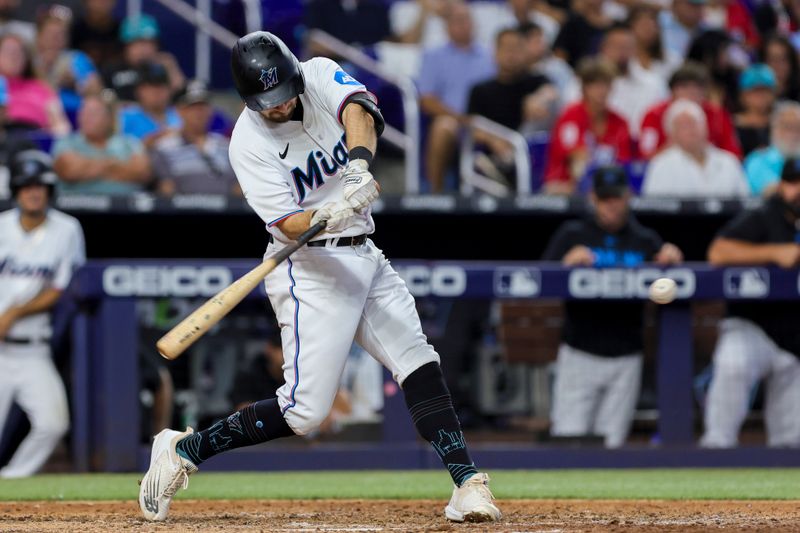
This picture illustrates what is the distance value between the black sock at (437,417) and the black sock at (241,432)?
459 mm

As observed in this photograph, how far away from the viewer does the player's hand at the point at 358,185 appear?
4.22 m

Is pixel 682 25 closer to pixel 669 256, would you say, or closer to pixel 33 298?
pixel 669 256

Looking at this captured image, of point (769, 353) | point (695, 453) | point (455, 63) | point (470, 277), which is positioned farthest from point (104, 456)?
point (455, 63)

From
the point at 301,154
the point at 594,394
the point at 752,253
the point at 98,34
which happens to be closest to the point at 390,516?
the point at 301,154

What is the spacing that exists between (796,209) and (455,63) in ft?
11.1

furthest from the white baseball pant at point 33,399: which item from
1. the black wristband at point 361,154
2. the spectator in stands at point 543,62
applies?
the spectator in stands at point 543,62

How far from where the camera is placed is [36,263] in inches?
277

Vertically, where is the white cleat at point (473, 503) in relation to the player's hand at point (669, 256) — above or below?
below

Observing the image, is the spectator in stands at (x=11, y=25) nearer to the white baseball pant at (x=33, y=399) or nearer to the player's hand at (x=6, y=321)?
the player's hand at (x=6, y=321)

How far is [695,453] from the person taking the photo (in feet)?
22.9

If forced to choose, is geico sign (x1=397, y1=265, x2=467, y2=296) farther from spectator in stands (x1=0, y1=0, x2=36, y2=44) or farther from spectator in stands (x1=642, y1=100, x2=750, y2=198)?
spectator in stands (x1=0, y1=0, x2=36, y2=44)

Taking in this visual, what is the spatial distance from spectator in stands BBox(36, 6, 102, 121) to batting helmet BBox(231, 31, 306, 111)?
4753 mm

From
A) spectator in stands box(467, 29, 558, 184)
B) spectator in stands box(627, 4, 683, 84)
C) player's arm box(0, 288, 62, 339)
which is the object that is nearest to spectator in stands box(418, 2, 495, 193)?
spectator in stands box(467, 29, 558, 184)

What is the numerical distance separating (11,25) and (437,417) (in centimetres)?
607
